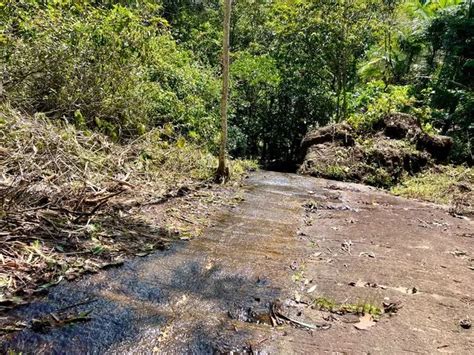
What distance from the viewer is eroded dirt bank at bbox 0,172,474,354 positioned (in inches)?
102

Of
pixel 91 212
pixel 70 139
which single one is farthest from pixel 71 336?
pixel 70 139

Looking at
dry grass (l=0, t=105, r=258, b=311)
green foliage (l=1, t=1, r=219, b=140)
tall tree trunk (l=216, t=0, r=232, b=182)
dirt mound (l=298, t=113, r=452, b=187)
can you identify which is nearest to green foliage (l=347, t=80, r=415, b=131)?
dirt mound (l=298, t=113, r=452, b=187)

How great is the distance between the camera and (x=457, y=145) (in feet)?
39.3

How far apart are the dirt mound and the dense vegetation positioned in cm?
59

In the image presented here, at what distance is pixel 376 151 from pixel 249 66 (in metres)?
4.86

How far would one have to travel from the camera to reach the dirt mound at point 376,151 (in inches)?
408

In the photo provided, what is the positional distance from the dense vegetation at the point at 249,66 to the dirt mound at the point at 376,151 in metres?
0.59

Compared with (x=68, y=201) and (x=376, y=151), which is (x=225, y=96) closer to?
(x=68, y=201)

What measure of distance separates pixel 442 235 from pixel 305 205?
1.99m

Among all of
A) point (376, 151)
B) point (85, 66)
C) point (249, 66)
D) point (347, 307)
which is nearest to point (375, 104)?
point (376, 151)

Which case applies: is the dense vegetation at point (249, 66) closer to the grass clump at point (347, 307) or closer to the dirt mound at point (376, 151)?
the dirt mound at point (376, 151)

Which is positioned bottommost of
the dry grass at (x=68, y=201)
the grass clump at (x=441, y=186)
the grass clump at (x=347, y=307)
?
the grass clump at (x=441, y=186)

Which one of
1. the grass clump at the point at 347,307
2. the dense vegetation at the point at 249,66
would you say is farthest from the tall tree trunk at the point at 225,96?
the grass clump at the point at 347,307

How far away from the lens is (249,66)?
1311 cm
